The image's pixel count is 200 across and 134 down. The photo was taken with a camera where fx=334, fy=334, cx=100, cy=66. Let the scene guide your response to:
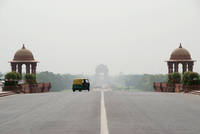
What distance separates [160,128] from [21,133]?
3.86 metres

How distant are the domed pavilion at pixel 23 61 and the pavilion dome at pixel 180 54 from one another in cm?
2748

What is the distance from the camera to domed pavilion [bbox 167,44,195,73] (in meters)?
65.3

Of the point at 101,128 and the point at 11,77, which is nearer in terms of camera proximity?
the point at 101,128

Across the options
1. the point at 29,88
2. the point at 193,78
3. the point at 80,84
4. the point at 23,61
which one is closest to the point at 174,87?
the point at 193,78

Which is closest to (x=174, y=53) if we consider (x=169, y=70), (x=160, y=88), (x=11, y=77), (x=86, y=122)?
(x=169, y=70)

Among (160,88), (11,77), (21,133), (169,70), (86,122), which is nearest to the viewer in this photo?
(21,133)

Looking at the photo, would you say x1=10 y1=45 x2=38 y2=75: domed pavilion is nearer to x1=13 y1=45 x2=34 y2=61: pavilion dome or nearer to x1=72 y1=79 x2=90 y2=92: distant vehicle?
x1=13 y1=45 x2=34 y2=61: pavilion dome

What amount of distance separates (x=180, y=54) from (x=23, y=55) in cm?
3095

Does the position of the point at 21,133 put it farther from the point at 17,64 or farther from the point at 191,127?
the point at 17,64

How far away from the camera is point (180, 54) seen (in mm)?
66062

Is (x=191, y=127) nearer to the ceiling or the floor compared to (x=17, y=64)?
nearer to the floor

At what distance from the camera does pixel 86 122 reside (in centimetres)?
1095

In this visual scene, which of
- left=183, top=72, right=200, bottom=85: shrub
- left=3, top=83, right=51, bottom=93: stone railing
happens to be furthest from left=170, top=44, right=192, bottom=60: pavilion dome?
left=3, top=83, right=51, bottom=93: stone railing

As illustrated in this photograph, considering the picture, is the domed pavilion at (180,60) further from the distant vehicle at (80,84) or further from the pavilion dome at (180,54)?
the distant vehicle at (80,84)
